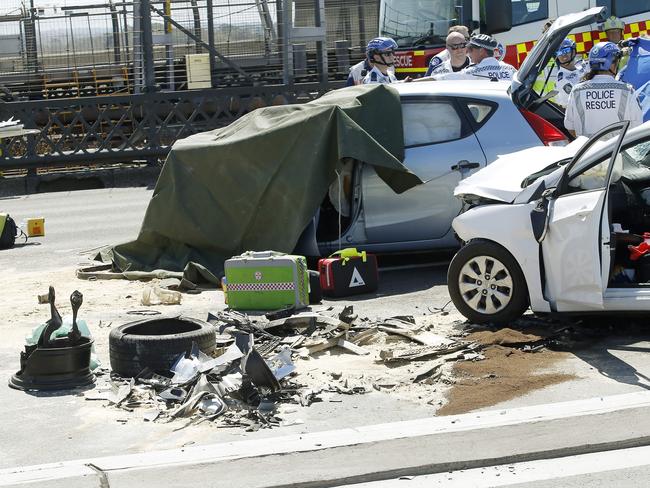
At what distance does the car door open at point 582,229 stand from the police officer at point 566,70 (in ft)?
20.9

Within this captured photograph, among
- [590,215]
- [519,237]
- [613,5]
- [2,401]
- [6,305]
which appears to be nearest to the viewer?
[2,401]

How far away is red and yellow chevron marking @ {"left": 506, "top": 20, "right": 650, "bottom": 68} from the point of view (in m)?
17.7

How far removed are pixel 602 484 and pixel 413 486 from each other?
86 centimetres

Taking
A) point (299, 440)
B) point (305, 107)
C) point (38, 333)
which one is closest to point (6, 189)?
point (305, 107)

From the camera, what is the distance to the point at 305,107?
35.6ft

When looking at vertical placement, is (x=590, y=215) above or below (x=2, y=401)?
above

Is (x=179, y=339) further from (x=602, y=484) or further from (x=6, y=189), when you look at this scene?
(x=6, y=189)

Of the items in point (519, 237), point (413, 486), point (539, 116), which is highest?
point (539, 116)

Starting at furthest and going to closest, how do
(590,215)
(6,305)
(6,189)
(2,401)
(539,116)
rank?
(6,189) → (539,116) → (6,305) → (590,215) → (2,401)

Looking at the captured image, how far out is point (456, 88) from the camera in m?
10.7

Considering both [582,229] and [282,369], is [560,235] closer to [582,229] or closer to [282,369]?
[582,229]

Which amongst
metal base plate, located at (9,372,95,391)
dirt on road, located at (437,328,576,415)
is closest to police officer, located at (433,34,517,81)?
dirt on road, located at (437,328,576,415)

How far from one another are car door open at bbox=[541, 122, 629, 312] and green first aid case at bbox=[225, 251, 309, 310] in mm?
2052

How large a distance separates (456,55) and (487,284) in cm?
701
